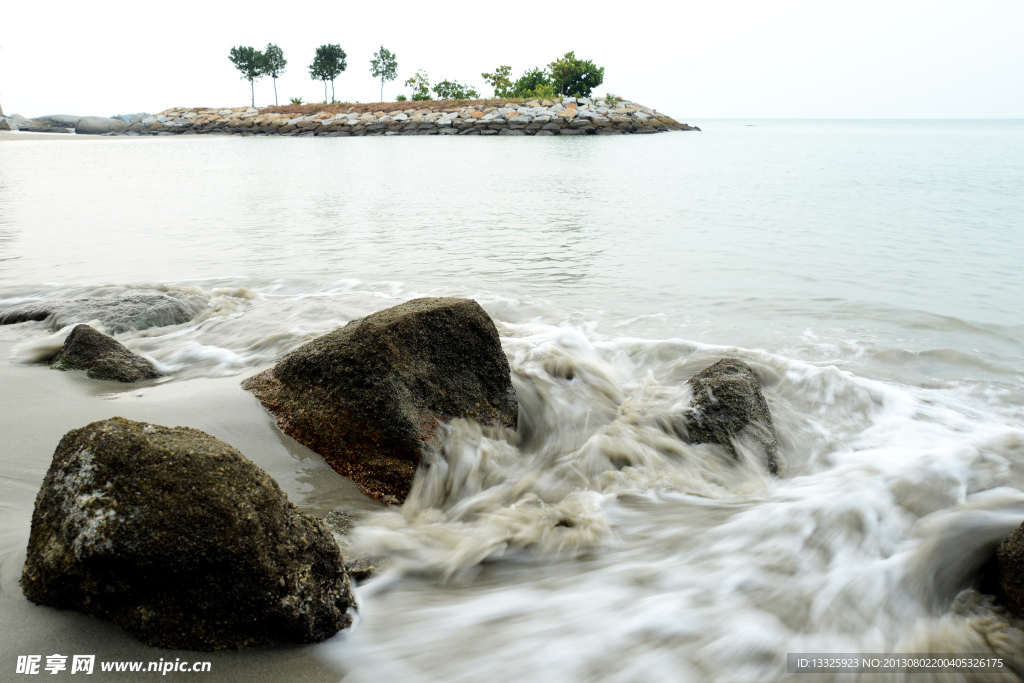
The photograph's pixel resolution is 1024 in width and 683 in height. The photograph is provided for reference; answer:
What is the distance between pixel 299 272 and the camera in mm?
7453

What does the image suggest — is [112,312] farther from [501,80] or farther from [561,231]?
[501,80]

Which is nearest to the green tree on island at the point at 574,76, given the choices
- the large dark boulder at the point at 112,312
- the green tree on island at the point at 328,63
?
the green tree on island at the point at 328,63

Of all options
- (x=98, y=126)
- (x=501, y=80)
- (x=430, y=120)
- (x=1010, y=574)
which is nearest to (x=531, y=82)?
(x=501, y=80)

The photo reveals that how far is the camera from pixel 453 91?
60750mm

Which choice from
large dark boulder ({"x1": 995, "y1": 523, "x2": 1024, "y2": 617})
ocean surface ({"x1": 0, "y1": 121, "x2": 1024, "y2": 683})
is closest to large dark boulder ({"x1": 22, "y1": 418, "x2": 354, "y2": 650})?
ocean surface ({"x1": 0, "y1": 121, "x2": 1024, "y2": 683})

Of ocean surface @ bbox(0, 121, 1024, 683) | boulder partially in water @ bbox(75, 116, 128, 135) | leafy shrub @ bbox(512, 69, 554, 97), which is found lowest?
ocean surface @ bbox(0, 121, 1024, 683)

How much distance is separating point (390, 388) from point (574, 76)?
59071 mm

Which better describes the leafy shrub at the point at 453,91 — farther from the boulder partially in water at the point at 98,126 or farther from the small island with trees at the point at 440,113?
the boulder partially in water at the point at 98,126

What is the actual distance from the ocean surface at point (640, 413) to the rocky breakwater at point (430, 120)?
35321mm

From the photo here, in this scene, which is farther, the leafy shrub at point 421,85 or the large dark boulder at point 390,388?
the leafy shrub at point 421,85

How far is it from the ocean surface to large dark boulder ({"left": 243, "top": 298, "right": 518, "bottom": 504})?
18cm

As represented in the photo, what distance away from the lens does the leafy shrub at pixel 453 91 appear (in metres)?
60.2

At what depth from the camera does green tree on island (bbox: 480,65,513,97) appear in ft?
197

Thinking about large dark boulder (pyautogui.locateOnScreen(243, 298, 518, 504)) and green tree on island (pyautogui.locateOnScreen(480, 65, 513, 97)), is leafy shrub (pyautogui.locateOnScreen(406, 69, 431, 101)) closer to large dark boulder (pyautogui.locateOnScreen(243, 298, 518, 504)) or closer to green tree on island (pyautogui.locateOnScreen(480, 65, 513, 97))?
green tree on island (pyautogui.locateOnScreen(480, 65, 513, 97))
